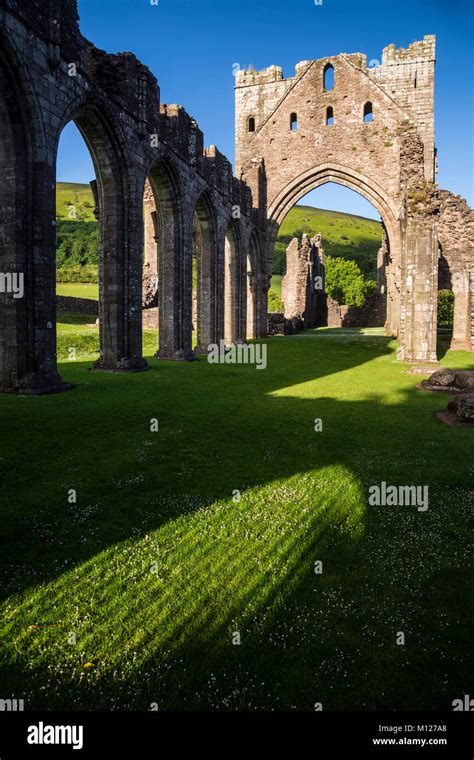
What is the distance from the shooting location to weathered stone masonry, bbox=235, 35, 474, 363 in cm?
2530

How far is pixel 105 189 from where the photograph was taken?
14.1 m

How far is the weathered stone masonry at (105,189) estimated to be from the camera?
9.82 metres

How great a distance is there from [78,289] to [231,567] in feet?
129

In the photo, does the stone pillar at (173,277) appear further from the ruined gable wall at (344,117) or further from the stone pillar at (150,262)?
the ruined gable wall at (344,117)

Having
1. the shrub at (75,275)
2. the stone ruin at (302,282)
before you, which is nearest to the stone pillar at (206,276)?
the stone ruin at (302,282)

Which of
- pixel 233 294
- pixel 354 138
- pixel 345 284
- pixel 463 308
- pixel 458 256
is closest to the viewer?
pixel 463 308

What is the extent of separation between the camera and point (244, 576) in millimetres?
3438

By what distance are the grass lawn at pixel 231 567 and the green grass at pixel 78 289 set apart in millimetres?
30810

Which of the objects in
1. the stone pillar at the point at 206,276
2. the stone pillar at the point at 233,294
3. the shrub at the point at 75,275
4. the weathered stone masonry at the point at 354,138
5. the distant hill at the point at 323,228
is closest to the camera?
the stone pillar at the point at 206,276

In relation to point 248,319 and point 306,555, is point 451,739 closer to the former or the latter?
point 306,555

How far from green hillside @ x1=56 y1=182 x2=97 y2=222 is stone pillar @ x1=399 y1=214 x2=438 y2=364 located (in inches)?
2981

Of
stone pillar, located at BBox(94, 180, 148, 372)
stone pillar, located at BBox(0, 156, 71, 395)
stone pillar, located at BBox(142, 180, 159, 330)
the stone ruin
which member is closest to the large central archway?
stone pillar, located at BBox(142, 180, 159, 330)

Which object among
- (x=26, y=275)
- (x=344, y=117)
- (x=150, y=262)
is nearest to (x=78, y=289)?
(x=150, y=262)

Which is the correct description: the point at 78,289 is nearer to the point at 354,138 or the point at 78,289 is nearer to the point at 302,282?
the point at 302,282
